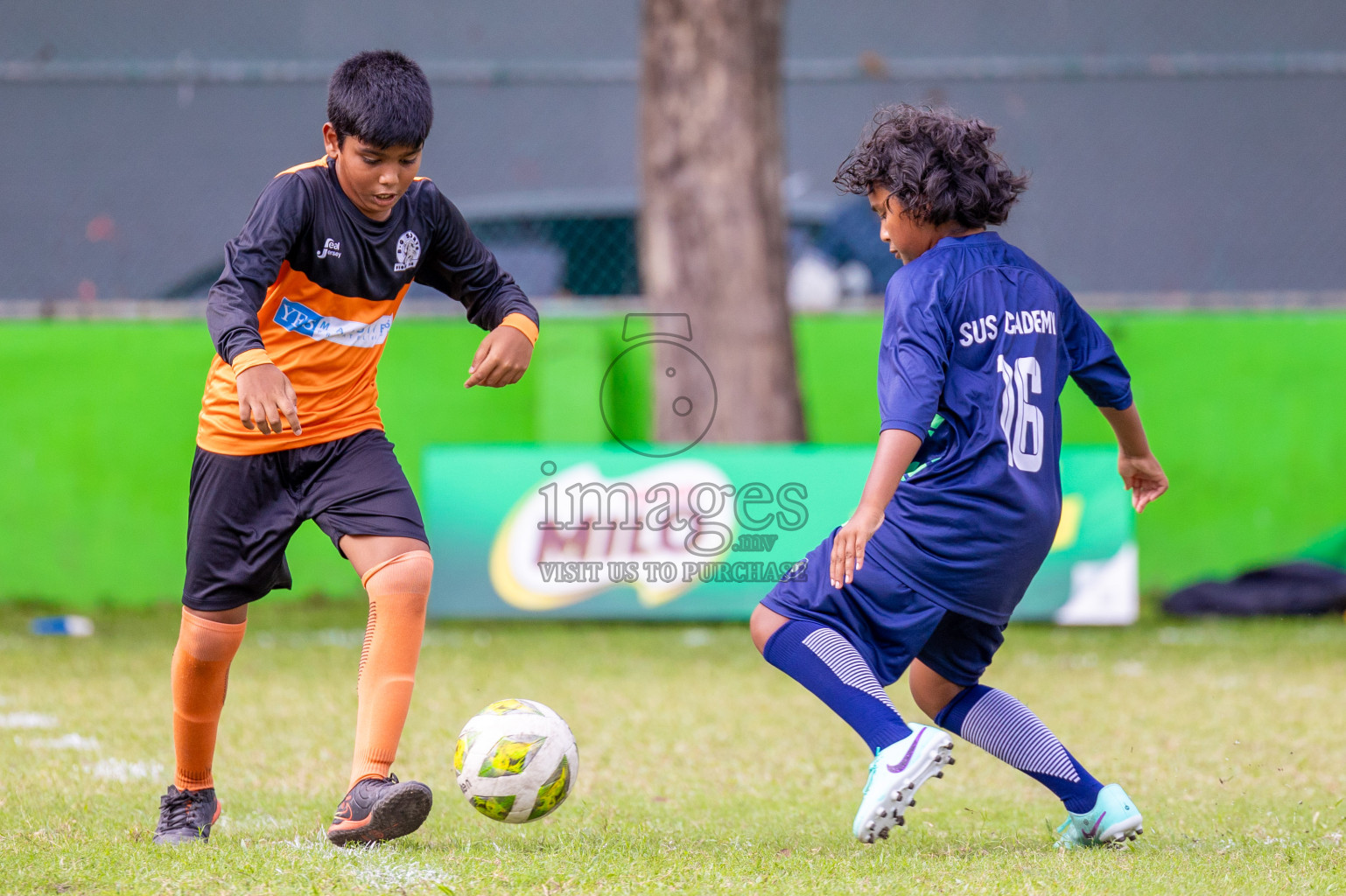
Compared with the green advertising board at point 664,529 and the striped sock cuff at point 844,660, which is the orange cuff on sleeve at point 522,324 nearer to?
the striped sock cuff at point 844,660

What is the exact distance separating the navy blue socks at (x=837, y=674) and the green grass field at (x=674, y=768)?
0.31 metres

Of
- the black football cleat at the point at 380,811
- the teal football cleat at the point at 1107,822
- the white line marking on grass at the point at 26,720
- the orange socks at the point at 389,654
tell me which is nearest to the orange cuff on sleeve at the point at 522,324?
the orange socks at the point at 389,654

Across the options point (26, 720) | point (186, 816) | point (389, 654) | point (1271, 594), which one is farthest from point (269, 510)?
point (1271, 594)

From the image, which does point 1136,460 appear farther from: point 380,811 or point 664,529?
point 664,529

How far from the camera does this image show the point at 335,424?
3516mm

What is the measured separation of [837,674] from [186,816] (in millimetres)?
1582

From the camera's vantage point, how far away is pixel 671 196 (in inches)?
331

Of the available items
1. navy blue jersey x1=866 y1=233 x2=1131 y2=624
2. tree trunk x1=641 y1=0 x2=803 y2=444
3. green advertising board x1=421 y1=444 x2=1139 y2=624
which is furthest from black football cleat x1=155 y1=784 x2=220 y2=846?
tree trunk x1=641 y1=0 x2=803 y2=444

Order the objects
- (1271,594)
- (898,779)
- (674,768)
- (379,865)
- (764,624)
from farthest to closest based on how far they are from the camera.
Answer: (1271,594) → (674,768) → (764,624) → (379,865) → (898,779)

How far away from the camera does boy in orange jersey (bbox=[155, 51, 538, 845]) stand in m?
3.29

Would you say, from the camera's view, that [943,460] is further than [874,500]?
Yes

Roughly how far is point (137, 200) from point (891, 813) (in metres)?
8.10

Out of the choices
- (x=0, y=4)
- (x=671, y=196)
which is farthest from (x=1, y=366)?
(x=671, y=196)

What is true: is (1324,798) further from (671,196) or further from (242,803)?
(671,196)
